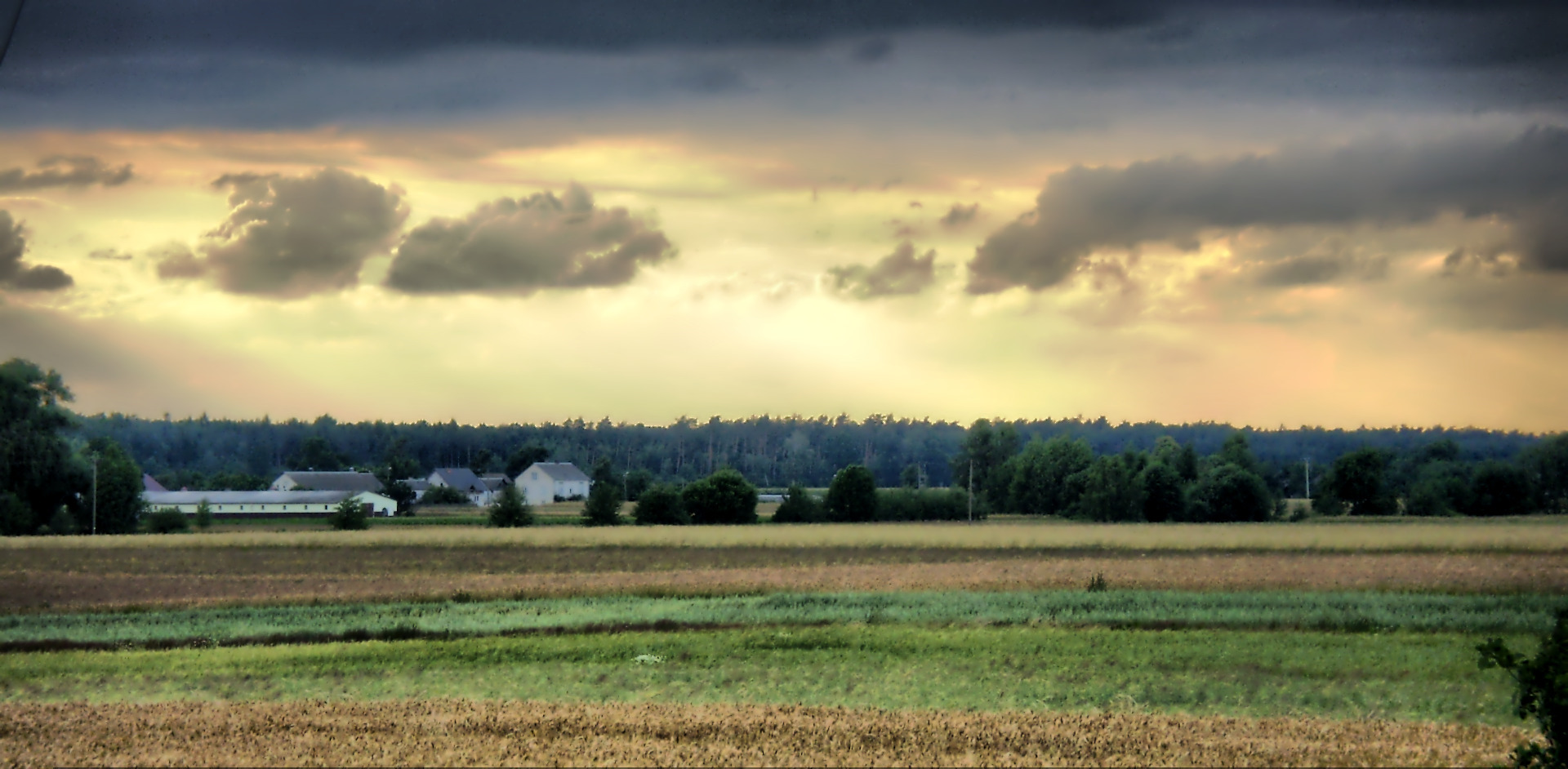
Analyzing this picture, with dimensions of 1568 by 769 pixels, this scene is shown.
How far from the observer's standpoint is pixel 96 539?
18.2 m

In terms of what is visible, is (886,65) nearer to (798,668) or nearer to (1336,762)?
(798,668)

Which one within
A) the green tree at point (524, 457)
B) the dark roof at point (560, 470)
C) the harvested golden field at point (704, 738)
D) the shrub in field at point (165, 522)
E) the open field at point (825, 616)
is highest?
the green tree at point (524, 457)

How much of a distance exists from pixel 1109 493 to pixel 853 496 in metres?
3.40

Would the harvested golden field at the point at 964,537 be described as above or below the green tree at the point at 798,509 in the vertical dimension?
below

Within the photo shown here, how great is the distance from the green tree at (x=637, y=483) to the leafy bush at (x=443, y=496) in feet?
8.39

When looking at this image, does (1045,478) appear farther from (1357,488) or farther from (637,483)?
(637,483)

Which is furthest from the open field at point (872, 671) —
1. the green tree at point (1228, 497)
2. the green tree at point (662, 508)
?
the green tree at point (662, 508)

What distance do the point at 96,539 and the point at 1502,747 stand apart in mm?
19294

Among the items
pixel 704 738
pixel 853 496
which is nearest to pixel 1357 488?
pixel 853 496

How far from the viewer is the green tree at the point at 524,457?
1596 centimetres

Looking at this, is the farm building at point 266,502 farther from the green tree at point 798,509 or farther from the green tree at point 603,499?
the green tree at point 798,509

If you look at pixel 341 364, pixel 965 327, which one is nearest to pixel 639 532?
pixel 341 364

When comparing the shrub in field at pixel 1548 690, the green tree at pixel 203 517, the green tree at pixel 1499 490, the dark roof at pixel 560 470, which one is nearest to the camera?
the shrub in field at pixel 1548 690

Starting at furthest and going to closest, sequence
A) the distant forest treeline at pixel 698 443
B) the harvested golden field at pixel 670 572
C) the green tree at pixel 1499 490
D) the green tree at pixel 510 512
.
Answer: the green tree at pixel 510 512
the harvested golden field at pixel 670 572
the distant forest treeline at pixel 698 443
the green tree at pixel 1499 490
